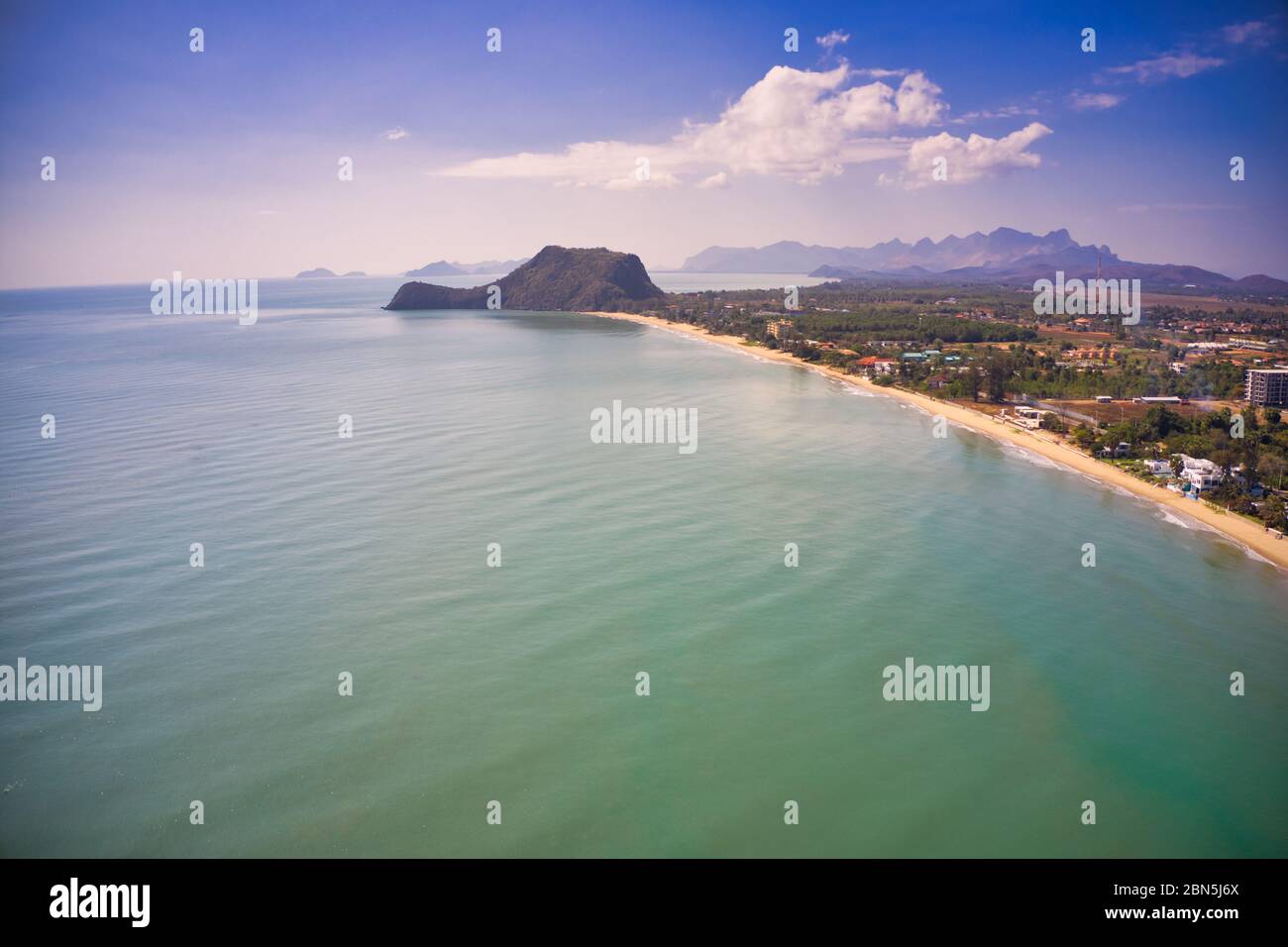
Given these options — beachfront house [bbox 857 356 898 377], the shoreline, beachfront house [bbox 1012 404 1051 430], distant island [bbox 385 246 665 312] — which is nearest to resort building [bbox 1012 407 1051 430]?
beachfront house [bbox 1012 404 1051 430]

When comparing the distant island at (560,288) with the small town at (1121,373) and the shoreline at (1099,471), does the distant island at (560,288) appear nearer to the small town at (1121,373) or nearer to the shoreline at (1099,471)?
the small town at (1121,373)

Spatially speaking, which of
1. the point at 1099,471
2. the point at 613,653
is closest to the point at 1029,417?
the point at 1099,471

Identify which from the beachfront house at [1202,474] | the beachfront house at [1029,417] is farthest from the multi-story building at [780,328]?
the beachfront house at [1202,474]

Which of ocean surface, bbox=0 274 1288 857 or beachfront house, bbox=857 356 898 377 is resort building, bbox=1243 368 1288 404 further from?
beachfront house, bbox=857 356 898 377

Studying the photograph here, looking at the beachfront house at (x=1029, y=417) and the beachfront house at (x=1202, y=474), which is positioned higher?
the beachfront house at (x=1029, y=417)

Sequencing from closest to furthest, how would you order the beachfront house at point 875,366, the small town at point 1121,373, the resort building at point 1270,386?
the small town at point 1121,373, the resort building at point 1270,386, the beachfront house at point 875,366

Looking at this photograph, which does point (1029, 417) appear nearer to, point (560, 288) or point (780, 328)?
point (780, 328)
